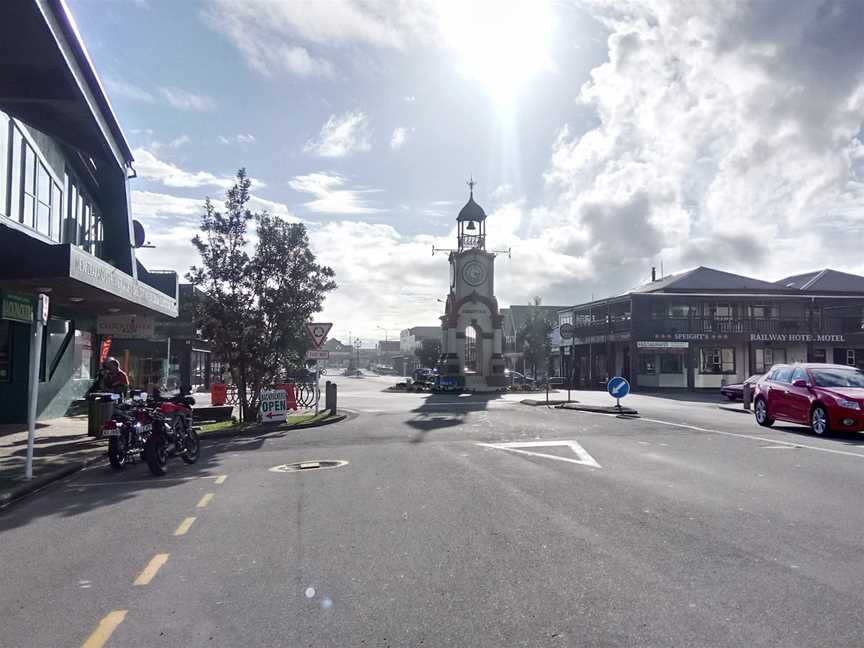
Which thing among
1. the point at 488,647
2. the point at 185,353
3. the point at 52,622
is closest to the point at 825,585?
the point at 488,647

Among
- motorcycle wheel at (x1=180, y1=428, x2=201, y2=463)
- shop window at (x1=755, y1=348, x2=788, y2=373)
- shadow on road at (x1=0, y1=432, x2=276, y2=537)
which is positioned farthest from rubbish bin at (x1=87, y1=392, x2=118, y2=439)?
shop window at (x1=755, y1=348, x2=788, y2=373)

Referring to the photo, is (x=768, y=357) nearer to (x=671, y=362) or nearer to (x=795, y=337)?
(x=795, y=337)

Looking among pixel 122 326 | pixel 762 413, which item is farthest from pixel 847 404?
pixel 122 326

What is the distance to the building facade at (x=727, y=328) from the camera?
49031mm

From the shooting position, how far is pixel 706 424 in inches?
689

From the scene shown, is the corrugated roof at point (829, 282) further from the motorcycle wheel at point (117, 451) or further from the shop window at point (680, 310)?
the motorcycle wheel at point (117, 451)

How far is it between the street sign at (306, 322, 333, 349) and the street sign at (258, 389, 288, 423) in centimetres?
261

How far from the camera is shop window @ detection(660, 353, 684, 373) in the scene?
49.3m

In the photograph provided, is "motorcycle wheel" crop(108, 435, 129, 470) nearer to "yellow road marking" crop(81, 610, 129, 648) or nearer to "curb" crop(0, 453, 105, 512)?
"curb" crop(0, 453, 105, 512)

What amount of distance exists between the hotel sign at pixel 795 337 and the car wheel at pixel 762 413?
3480 centimetres

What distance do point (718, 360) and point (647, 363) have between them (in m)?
5.07

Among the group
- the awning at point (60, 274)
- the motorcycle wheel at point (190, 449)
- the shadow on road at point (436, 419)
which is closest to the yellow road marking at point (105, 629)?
the motorcycle wheel at point (190, 449)

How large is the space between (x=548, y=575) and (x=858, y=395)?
11835 mm

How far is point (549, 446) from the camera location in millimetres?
13547
